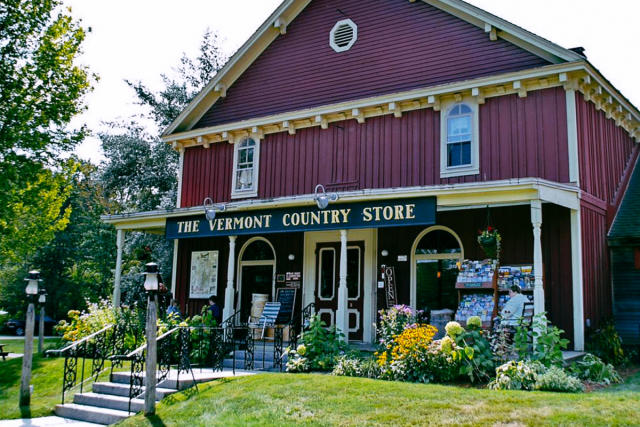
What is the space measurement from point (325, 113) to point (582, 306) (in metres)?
7.64

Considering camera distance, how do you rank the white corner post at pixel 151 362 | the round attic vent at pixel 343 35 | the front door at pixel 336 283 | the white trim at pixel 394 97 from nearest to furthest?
1. the white corner post at pixel 151 362
2. the white trim at pixel 394 97
3. the front door at pixel 336 283
4. the round attic vent at pixel 343 35

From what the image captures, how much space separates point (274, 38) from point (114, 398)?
11209 millimetres

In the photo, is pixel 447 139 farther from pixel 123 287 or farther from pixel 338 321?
pixel 123 287

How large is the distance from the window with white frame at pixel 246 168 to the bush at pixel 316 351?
20.0 ft

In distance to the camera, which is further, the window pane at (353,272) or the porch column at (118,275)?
the porch column at (118,275)

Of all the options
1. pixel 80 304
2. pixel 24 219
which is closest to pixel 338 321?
pixel 24 219

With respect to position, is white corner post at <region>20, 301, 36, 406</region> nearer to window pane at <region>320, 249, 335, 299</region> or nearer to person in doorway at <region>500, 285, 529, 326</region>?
window pane at <region>320, 249, 335, 299</region>

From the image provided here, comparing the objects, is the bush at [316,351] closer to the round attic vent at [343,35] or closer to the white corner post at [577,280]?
the white corner post at [577,280]

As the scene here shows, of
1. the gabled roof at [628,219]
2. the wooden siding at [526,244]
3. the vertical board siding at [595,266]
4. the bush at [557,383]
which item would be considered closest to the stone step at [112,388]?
the bush at [557,383]

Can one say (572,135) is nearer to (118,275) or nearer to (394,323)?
(394,323)

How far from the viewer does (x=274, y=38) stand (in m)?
18.0

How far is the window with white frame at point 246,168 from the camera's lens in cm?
1727

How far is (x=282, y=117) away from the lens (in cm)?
1656

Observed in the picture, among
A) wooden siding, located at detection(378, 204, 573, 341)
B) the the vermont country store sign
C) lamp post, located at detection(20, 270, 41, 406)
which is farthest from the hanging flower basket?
lamp post, located at detection(20, 270, 41, 406)
